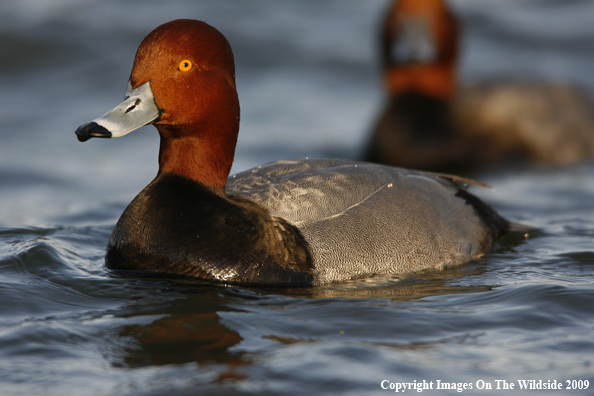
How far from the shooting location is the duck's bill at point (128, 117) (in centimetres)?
414

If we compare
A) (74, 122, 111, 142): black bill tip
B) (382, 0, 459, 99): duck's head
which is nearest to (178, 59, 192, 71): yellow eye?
(74, 122, 111, 142): black bill tip

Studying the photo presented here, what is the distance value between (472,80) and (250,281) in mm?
5543

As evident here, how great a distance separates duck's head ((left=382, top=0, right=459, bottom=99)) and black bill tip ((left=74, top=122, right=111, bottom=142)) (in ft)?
15.9

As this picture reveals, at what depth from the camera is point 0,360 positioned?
357 cm

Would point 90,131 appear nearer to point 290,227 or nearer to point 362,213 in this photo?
point 290,227

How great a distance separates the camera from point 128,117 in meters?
4.28

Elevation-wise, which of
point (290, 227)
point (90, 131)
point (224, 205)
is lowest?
point (290, 227)

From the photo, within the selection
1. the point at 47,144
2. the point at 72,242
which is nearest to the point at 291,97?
the point at 47,144

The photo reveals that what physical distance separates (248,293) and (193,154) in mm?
888

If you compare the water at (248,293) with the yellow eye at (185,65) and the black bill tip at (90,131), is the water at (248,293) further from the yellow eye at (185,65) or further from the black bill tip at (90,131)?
the yellow eye at (185,65)

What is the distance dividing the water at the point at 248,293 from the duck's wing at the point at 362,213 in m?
0.13

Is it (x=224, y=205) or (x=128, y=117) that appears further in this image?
(x=224, y=205)

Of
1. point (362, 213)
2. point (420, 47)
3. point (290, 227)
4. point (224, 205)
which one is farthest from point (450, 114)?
point (224, 205)

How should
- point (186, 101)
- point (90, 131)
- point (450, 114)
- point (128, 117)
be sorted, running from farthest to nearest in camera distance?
1. point (450, 114)
2. point (186, 101)
3. point (128, 117)
4. point (90, 131)
